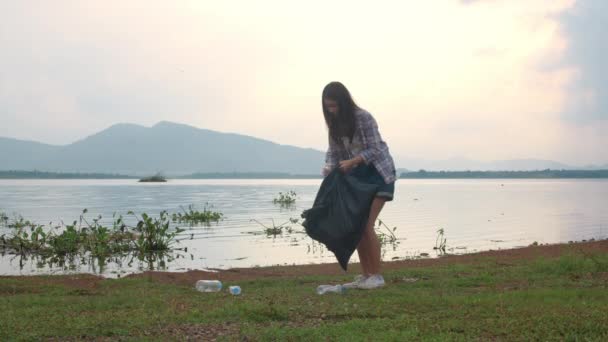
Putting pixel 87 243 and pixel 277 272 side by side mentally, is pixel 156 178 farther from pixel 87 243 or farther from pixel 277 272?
pixel 277 272

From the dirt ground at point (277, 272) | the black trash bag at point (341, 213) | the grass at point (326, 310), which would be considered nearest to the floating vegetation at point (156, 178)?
the dirt ground at point (277, 272)

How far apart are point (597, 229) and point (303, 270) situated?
16.0m

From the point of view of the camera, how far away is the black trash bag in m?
7.45

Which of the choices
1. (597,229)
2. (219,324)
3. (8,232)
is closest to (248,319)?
(219,324)

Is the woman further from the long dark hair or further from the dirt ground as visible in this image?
the dirt ground

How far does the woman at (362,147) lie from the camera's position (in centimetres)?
750

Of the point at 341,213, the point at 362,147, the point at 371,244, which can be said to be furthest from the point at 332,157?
the point at 371,244

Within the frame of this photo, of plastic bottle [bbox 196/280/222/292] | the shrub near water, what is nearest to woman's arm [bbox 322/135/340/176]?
plastic bottle [bbox 196/280/222/292]

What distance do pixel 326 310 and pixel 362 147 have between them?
7.31ft

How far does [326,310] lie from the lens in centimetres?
623

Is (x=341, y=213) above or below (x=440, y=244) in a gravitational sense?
above

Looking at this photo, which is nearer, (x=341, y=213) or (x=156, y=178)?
(x=341, y=213)

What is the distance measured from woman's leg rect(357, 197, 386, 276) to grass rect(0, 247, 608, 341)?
36cm

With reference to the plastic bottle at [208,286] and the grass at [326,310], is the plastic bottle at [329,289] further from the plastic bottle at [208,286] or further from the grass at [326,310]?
the plastic bottle at [208,286]
